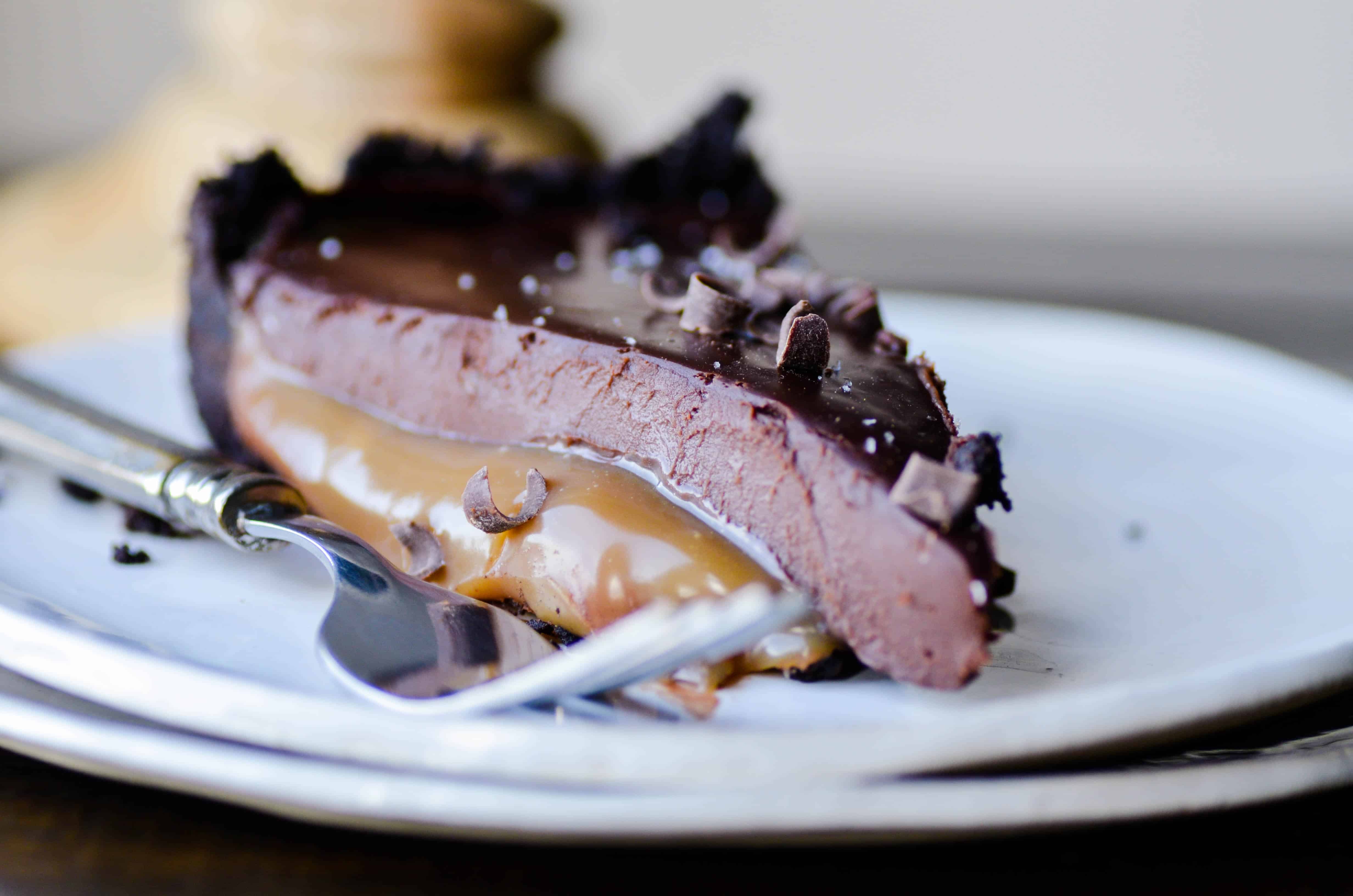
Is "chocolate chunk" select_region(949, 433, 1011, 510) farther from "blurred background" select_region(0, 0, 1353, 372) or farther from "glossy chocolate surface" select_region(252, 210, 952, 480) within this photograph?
"blurred background" select_region(0, 0, 1353, 372)

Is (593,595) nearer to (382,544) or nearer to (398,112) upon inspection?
(382,544)

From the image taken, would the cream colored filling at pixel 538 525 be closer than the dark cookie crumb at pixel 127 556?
Yes

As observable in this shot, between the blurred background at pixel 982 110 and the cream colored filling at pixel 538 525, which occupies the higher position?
the blurred background at pixel 982 110

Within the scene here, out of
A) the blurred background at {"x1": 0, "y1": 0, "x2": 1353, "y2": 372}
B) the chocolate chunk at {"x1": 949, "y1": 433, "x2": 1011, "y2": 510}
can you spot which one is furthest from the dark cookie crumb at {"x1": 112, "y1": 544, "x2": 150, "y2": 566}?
the blurred background at {"x1": 0, "y1": 0, "x2": 1353, "y2": 372}

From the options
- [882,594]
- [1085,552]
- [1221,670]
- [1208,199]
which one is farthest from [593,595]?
[1208,199]

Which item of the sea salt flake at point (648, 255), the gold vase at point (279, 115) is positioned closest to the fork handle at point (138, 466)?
the sea salt flake at point (648, 255)

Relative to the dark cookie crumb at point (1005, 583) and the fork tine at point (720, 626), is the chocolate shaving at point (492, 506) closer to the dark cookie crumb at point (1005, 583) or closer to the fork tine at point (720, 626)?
the fork tine at point (720, 626)
